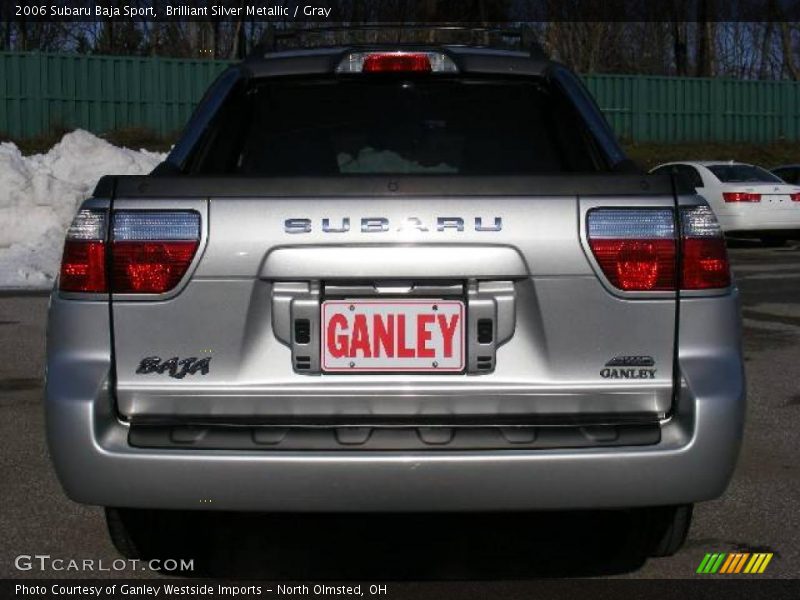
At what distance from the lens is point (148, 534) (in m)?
4.48

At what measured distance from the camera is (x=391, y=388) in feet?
12.0

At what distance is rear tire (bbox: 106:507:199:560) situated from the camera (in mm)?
4363

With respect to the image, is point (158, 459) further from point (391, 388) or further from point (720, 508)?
point (720, 508)

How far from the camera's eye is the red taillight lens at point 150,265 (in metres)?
3.70

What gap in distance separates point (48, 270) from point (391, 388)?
1216 cm

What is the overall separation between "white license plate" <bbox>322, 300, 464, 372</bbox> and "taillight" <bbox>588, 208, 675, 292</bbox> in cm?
40

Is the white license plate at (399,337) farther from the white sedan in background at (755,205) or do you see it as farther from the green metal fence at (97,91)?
the green metal fence at (97,91)

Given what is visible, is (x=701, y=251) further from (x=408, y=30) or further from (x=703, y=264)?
(x=408, y=30)

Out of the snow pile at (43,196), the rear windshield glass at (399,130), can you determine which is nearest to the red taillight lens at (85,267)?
the rear windshield glass at (399,130)

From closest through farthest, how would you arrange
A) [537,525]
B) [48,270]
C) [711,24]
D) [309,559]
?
1. [309,559]
2. [537,525]
3. [48,270]
4. [711,24]

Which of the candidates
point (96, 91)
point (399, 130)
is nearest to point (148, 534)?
point (399, 130)

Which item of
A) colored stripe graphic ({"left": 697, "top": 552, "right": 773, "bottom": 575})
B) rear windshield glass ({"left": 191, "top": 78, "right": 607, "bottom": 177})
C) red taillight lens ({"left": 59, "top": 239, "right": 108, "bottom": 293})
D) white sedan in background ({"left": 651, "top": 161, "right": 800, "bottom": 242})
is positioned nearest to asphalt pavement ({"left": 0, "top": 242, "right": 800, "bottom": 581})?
colored stripe graphic ({"left": 697, "top": 552, "right": 773, "bottom": 575})

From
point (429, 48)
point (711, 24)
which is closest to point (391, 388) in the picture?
point (429, 48)

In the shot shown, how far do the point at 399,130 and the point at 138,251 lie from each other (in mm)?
1380
